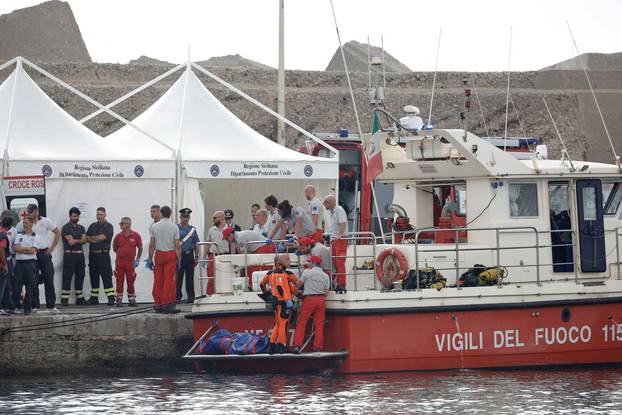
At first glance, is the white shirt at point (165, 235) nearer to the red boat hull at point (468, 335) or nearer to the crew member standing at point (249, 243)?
the crew member standing at point (249, 243)

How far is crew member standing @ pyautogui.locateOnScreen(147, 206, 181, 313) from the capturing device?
17766 mm

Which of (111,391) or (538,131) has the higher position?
(538,131)

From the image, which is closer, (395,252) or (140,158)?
(395,252)

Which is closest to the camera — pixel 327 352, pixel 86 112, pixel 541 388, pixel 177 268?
pixel 541 388

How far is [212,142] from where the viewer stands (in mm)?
20953

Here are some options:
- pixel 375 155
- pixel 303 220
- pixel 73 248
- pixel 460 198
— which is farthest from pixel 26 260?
pixel 460 198

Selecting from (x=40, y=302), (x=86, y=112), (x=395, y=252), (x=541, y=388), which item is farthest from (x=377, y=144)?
(x=86, y=112)

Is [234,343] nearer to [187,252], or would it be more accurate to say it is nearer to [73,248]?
[187,252]

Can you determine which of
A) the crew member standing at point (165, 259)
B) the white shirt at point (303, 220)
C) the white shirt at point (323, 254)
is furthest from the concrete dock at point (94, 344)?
the white shirt at point (323, 254)

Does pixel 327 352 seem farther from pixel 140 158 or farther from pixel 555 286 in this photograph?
pixel 140 158

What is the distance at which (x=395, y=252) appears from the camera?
16.0 metres

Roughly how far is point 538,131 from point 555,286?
28020 mm

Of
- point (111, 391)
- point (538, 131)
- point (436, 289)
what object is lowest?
point (111, 391)

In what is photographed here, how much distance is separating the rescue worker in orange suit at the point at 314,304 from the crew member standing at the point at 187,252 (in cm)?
373
